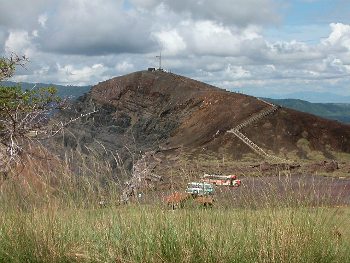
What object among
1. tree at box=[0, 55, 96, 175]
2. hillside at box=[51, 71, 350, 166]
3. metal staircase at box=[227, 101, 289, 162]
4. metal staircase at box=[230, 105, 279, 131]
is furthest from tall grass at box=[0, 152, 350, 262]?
metal staircase at box=[230, 105, 279, 131]

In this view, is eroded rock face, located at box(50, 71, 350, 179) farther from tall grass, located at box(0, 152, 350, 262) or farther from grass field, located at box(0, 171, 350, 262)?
grass field, located at box(0, 171, 350, 262)

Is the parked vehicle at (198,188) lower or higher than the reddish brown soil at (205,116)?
lower

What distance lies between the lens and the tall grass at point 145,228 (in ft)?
17.7

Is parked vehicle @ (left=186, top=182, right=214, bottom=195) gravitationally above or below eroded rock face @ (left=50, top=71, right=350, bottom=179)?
below

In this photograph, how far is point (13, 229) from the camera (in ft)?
19.5

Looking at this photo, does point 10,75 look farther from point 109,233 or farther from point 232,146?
point 232,146

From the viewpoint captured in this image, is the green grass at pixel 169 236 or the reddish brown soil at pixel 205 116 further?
the reddish brown soil at pixel 205 116

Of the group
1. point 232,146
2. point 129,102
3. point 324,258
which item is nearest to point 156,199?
point 324,258

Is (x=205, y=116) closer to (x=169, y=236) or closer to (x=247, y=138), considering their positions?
(x=247, y=138)

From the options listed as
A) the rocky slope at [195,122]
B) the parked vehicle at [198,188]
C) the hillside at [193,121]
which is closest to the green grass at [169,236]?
the parked vehicle at [198,188]

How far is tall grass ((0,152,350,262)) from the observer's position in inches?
212

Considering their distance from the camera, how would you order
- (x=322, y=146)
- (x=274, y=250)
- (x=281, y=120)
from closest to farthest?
(x=274, y=250)
(x=322, y=146)
(x=281, y=120)

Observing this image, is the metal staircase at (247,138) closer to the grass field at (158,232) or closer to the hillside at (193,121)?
the hillside at (193,121)

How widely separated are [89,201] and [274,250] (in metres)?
2.42
